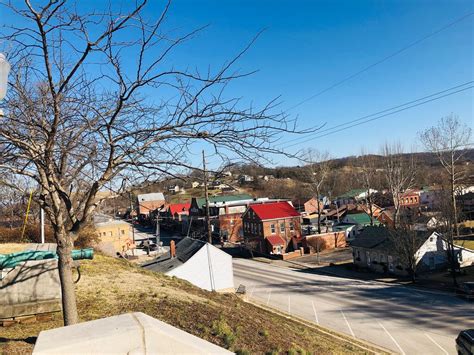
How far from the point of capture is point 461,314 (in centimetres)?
2095

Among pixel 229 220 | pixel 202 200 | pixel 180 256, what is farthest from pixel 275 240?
pixel 180 256

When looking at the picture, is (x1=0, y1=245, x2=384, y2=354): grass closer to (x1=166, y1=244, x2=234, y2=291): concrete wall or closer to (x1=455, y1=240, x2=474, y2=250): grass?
(x1=166, y1=244, x2=234, y2=291): concrete wall

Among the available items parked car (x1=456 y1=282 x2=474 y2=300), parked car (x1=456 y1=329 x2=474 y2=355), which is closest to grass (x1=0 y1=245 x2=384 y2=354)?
parked car (x1=456 y1=329 x2=474 y2=355)

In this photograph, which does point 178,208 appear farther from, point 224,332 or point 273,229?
point 224,332

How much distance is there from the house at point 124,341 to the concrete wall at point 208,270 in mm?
20918

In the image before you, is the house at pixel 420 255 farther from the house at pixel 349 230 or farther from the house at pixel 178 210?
the house at pixel 178 210

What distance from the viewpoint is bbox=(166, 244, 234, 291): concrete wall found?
76.5 ft

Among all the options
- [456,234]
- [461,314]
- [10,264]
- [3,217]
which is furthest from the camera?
[456,234]

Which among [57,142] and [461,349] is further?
[461,349]

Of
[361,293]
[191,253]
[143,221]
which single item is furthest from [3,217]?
[143,221]

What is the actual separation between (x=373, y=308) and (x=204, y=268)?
10.4m

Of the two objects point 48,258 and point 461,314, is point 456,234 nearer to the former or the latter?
point 461,314

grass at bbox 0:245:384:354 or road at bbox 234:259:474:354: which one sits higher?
grass at bbox 0:245:384:354

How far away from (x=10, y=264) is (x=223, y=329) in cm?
412
